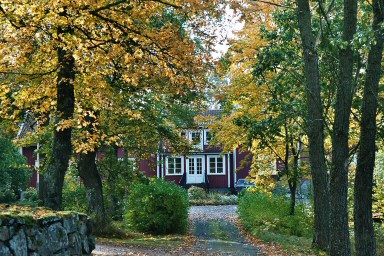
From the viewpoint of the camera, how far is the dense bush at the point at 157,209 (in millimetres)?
19047

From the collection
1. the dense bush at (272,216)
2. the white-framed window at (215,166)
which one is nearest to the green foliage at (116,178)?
the dense bush at (272,216)

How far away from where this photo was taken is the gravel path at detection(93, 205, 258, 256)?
13.2m

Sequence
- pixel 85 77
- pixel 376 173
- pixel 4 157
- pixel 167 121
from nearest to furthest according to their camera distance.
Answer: pixel 85 77
pixel 167 121
pixel 376 173
pixel 4 157

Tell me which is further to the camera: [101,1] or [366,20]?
[366,20]

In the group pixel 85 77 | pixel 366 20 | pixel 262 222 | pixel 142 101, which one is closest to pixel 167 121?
pixel 142 101

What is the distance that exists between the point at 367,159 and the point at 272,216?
11913mm

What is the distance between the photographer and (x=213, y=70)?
11.1 m

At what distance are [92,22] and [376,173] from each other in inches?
713

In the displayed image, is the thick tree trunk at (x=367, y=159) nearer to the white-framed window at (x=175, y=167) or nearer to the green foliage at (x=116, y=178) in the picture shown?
the green foliage at (x=116, y=178)

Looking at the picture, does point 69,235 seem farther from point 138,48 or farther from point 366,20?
point 366,20

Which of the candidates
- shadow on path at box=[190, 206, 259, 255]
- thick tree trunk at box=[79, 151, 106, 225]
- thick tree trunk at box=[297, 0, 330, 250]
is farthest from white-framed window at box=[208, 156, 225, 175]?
thick tree trunk at box=[297, 0, 330, 250]

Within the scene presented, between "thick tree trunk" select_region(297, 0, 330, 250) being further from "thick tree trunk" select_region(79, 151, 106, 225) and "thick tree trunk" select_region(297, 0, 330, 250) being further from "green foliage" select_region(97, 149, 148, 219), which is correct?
"green foliage" select_region(97, 149, 148, 219)

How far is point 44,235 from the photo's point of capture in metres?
7.86

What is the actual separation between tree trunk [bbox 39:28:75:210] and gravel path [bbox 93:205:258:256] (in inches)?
60.9
